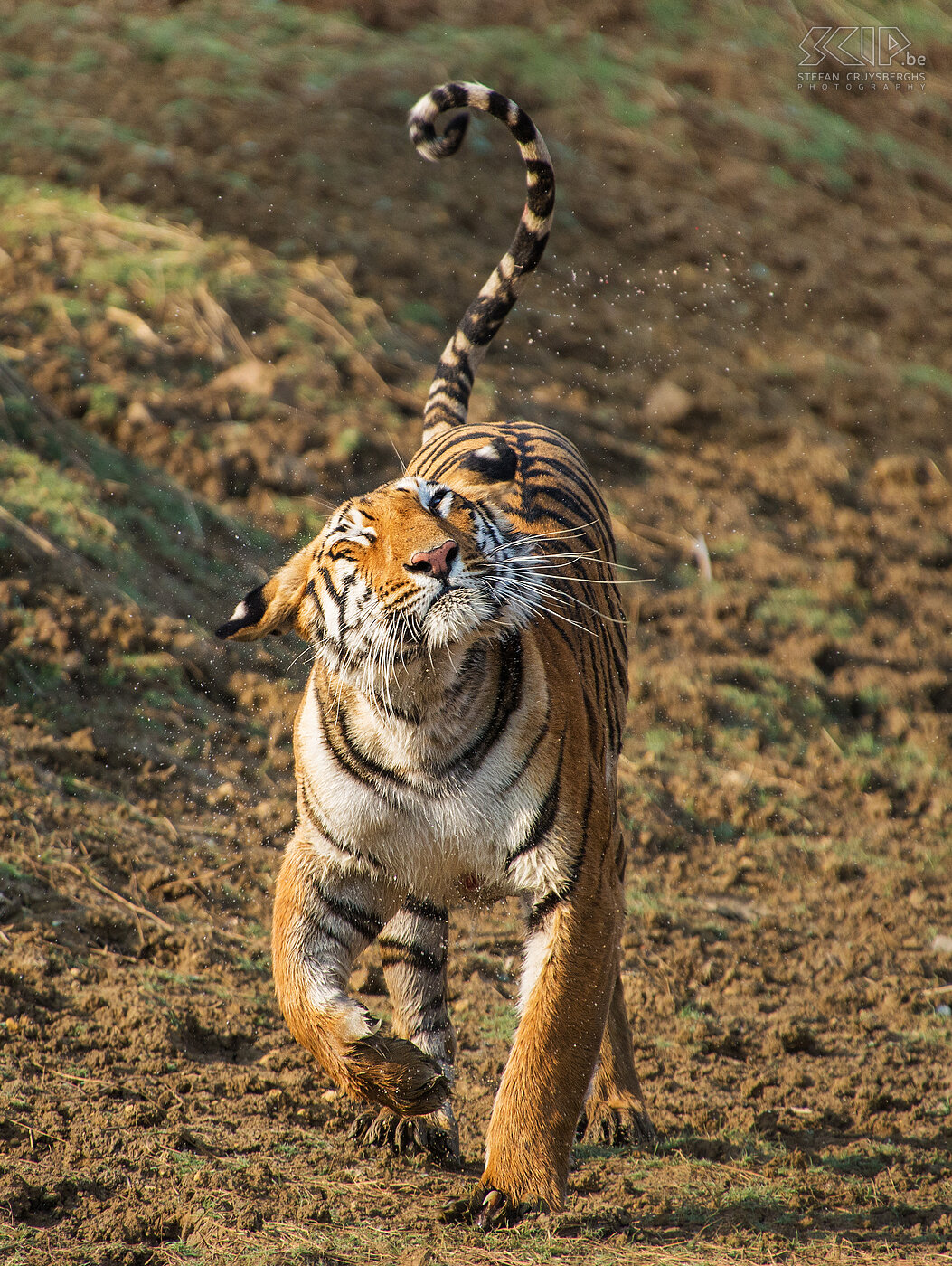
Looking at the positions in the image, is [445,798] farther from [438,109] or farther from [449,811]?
[438,109]

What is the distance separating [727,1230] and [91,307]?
18.6 feet

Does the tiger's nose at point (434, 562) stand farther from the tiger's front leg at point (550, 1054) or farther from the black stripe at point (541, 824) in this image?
the tiger's front leg at point (550, 1054)

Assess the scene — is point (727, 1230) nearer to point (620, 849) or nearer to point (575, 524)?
point (620, 849)

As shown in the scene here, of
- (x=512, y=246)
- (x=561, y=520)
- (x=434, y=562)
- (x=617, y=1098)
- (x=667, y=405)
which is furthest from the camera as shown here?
(x=667, y=405)

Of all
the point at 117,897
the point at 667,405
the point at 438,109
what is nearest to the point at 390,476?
the point at 667,405

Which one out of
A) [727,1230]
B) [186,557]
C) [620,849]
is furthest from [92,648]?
[727,1230]

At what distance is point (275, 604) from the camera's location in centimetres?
300

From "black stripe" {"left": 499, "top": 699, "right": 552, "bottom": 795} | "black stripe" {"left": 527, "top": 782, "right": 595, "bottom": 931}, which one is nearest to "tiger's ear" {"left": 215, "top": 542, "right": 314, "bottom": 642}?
"black stripe" {"left": 499, "top": 699, "right": 552, "bottom": 795}

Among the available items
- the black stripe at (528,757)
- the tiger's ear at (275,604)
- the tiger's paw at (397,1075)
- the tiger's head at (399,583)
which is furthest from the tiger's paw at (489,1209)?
the tiger's ear at (275,604)

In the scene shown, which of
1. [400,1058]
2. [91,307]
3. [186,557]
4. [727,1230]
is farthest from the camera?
[91,307]

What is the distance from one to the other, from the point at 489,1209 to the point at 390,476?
14.9 ft

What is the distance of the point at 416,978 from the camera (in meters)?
3.49

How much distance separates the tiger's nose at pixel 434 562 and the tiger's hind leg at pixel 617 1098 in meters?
1.45

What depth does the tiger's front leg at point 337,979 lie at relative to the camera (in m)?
2.75
